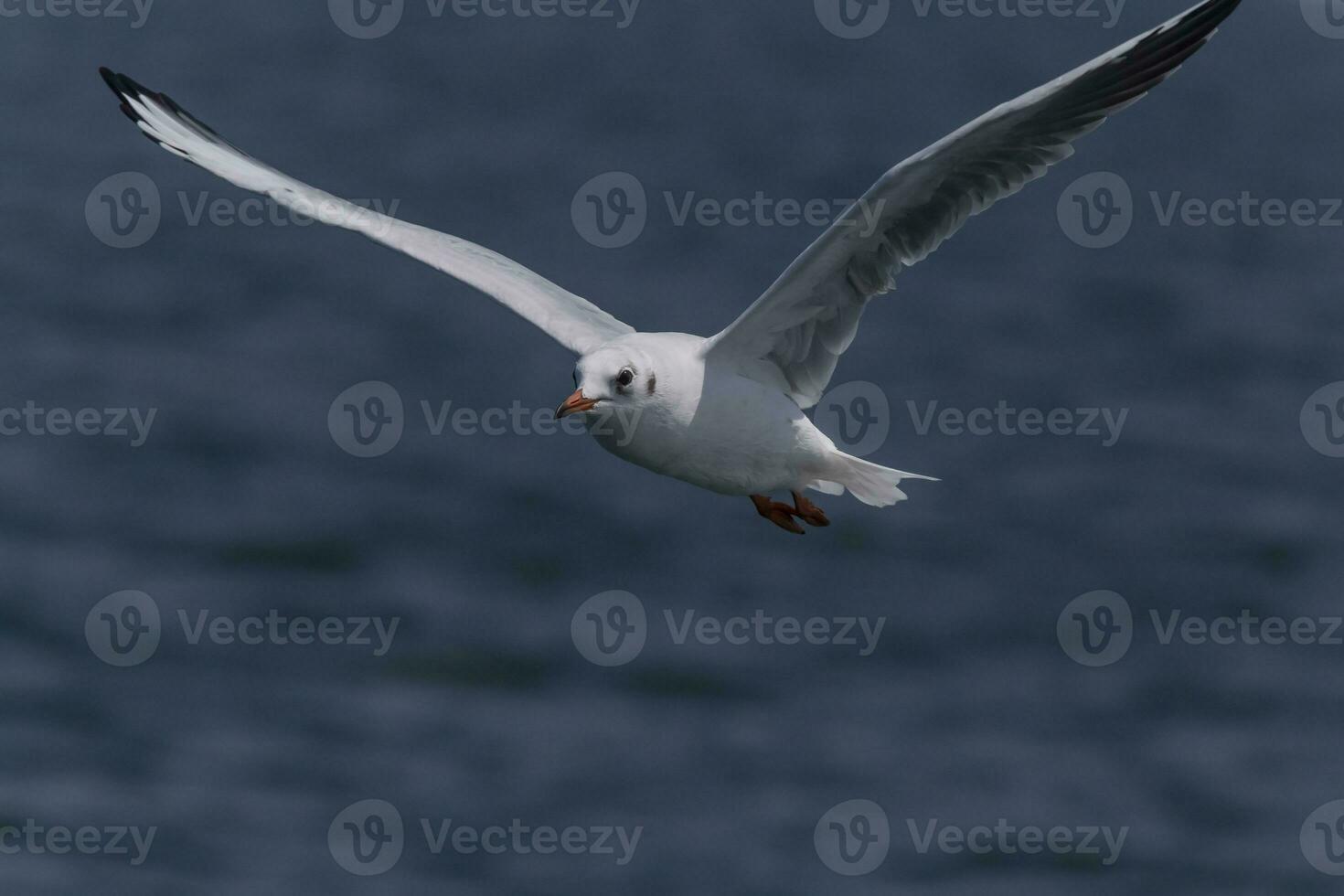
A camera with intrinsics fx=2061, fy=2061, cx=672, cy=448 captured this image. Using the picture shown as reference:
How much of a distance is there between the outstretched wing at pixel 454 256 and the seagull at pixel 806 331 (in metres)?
0.03

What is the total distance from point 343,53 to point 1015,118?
28231 millimetres

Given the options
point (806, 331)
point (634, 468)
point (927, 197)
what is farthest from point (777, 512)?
point (634, 468)

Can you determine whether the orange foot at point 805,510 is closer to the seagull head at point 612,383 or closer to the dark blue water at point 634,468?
the seagull head at point 612,383

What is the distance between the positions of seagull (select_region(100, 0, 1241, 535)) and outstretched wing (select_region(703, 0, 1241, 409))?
0.03 ft

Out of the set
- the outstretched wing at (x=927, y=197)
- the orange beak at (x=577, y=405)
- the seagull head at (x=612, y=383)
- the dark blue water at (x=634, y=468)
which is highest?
the dark blue water at (x=634, y=468)

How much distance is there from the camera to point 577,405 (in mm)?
12555

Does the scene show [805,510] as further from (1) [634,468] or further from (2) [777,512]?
(1) [634,468]

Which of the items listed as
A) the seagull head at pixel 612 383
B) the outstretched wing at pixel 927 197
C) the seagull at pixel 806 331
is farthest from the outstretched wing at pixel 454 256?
the outstretched wing at pixel 927 197

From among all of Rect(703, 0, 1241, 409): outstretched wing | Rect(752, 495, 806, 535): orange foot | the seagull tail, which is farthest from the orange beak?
Rect(752, 495, 806, 535): orange foot

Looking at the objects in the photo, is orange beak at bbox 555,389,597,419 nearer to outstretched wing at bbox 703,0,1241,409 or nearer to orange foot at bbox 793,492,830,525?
outstretched wing at bbox 703,0,1241,409

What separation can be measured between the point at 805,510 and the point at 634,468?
23160mm

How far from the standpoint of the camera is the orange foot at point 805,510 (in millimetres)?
14516

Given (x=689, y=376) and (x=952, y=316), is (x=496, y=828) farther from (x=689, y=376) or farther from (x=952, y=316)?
(x=689, y=376)

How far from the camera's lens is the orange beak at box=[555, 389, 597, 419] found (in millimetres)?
12477
